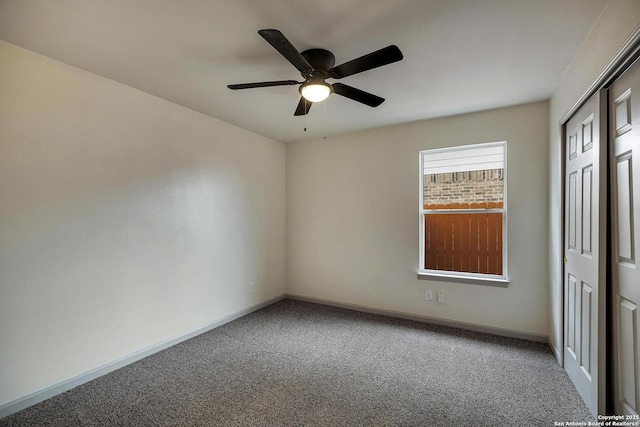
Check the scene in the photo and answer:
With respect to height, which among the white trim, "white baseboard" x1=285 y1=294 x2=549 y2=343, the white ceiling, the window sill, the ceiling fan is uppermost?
the white ceiling

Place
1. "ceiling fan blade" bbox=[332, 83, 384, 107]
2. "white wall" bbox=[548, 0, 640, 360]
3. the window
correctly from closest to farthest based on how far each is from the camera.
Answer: "white wall" bbox=[548, 0, 640, 360], "ceiling fan blade" bbox=[332, 83, 384, 107], the window

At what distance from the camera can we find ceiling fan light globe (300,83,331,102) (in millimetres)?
2010

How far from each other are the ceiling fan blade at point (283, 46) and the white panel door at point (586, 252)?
1897mm

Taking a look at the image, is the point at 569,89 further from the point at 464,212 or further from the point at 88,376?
the point at 88,376

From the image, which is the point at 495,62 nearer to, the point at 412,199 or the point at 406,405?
the point at 412,199

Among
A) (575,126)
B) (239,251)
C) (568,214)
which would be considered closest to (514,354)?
(568,214)

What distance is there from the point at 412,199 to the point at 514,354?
1946 mm

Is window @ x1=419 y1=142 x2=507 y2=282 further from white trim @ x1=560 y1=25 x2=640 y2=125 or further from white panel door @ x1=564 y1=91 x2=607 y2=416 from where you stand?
white trim @ x1=560 y1=25 x2=640 y2=125

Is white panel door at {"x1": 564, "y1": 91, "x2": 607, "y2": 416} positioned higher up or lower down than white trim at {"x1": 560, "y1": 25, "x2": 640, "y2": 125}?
lower down

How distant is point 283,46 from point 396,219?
274 cm

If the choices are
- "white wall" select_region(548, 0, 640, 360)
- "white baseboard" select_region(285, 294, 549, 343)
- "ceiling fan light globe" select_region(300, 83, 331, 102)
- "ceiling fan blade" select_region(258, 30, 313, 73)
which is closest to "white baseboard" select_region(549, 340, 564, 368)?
"white wall" select_region(548, 0, 640, 360)

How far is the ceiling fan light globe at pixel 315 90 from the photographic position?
6.59 feet

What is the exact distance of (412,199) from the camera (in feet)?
12.1

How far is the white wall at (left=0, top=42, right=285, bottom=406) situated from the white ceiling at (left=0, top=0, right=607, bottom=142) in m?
0.33
